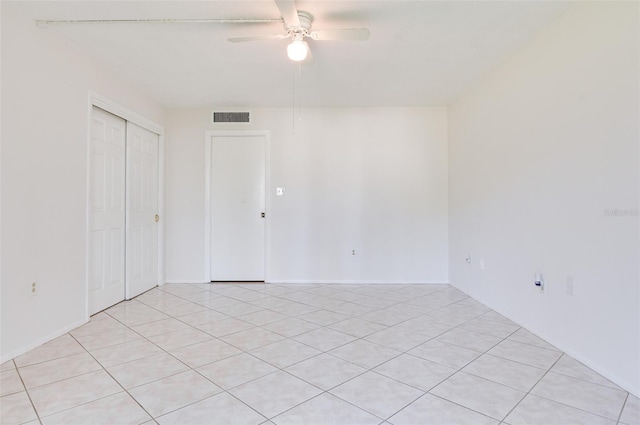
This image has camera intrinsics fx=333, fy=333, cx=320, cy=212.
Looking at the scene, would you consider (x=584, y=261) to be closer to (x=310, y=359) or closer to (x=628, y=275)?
(x=628, y=275)

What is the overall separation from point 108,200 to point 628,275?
4269 millimetres

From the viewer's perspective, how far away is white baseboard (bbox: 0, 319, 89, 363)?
225 centimetres

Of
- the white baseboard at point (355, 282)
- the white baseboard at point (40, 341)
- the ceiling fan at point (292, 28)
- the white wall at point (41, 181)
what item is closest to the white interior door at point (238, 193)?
the white baseboard at point (355, 282)

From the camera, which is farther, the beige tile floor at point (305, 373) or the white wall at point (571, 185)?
Result: the white wall at point (571, 185)

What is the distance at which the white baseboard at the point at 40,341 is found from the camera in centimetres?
225

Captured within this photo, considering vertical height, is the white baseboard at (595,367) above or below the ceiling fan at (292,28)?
Answer: below

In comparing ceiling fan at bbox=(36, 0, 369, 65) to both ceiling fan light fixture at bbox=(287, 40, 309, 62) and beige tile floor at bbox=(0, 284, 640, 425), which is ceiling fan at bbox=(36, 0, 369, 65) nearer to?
ceiling fan light fixture at bbox=(287, 40, 309, 62)

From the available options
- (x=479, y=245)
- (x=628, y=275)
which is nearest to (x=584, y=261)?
(x=628, y=275)

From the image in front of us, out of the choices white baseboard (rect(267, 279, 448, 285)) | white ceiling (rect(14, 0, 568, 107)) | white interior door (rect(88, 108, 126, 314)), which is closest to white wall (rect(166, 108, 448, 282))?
white baseboard (rect(267, 279, 448, 285))

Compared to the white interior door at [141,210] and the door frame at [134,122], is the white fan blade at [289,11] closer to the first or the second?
the door frame at [134,122]

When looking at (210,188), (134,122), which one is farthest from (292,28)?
(210,188)

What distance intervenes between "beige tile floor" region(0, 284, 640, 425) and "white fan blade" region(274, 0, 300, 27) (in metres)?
2.22

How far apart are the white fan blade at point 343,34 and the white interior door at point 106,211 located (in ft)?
7.71

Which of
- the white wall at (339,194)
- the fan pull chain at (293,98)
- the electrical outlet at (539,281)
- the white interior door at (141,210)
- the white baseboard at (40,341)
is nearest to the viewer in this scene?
the white baseboard at (40,341)
